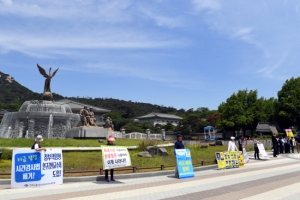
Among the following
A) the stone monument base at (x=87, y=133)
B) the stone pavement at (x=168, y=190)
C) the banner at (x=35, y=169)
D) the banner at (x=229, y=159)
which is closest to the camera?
the stone pavement at (x=168, y=190)

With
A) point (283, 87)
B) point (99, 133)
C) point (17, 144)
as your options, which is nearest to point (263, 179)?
point (17, 144)

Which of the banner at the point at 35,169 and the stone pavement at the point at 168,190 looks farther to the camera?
the banner at the point at 35,169

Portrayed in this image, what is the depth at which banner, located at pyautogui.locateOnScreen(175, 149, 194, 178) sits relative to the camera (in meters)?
12.2

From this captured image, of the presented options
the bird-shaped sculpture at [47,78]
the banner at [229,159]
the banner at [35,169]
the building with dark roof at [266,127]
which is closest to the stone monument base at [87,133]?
the bird-shaped sculpture at [47,78]

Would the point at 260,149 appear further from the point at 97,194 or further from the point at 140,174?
the point at 97,194

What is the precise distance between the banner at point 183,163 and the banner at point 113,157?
228 centimetres

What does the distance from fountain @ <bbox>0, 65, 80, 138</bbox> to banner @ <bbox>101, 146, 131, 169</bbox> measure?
21.9 m

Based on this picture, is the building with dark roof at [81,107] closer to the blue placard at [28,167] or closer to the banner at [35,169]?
the banner at [35,169]

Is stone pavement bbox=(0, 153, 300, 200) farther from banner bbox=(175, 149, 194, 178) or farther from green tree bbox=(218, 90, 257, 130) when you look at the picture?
green tree bbox=(218, 90, 257, 130)

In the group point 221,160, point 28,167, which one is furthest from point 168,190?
point 221,160

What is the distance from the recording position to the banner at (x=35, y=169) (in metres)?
9.52

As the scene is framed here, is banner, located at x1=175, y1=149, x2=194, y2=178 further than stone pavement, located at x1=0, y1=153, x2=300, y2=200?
Yes

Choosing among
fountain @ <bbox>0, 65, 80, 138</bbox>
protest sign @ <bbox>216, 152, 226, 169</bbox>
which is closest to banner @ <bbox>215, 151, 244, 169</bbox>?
protest sign @ <bbox>216, 152, 226, 169</bbox>

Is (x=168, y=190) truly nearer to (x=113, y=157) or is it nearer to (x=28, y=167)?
(x=113, y=157)
